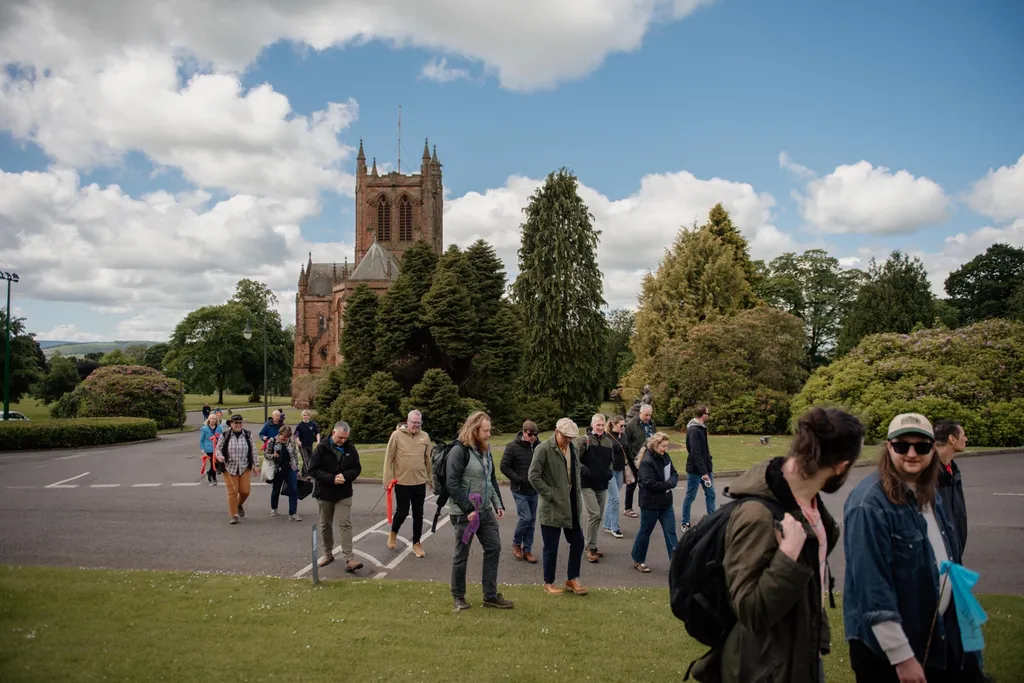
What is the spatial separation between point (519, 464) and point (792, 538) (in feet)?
21.3

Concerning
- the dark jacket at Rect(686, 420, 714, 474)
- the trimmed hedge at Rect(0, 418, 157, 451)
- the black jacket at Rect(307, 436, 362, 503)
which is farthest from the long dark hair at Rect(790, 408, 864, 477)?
the trimmed hedge at Rect(0, 418, 157, 451)

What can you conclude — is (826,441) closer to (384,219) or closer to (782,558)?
(782,558)

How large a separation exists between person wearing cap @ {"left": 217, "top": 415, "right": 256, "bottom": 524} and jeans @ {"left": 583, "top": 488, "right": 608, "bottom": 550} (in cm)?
572

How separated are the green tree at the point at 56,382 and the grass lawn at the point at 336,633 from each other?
61672 millimetres

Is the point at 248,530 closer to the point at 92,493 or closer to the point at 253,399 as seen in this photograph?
the point at 92,493

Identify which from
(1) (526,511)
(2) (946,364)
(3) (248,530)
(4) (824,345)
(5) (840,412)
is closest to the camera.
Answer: (5) (840,412)

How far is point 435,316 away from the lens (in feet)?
93.9

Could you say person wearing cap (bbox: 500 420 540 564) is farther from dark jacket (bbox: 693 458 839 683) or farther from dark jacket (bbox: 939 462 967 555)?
dark jacket (bbox: 693 458 839 683)

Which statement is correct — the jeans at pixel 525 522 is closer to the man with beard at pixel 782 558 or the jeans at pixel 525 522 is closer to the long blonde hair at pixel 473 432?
the long blonde hair at pixel 473 432

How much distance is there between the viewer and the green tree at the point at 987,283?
166 ft

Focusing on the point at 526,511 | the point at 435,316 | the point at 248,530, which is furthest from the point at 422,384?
A: the point at 526,511

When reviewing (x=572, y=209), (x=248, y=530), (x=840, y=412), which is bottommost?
(x=248, y=530)

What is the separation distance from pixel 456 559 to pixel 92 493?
11.6 metres

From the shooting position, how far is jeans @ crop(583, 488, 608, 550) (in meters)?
9.05
